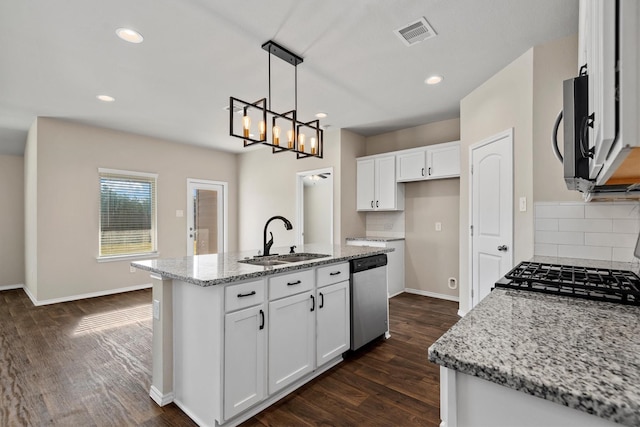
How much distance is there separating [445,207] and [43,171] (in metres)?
5.98

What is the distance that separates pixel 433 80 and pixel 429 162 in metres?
1.46

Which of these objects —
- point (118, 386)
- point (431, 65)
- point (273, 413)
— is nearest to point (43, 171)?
point (118, 386)

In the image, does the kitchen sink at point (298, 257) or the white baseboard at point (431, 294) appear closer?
the kitchen sink at point (298, 257)

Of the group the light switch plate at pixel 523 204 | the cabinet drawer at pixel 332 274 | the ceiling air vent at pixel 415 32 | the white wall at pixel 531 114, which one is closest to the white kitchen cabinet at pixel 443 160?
the white wall at pixel 531 114

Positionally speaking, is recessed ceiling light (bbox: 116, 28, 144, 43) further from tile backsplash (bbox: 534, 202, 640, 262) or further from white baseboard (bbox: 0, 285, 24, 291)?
white baseboard (bbox: 0, 285, 24, 291)

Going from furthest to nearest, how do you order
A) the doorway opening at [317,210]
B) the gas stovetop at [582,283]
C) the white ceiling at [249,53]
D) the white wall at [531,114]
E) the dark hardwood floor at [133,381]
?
the doorway opening at [317,210], the white wall at [531,114], the white ceiling at [249,53], the dark hardwood floor at [133,381], the gas stovetop at [582,283]

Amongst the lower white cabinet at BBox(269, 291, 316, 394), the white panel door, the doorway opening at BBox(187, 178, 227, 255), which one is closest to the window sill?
the doorway opening at BBox(187, 178, 227, 255)

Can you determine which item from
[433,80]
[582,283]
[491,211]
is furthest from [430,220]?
[582,283]

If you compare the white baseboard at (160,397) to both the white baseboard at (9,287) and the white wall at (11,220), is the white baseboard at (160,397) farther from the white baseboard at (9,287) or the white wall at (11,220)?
the white wall at (11,220)

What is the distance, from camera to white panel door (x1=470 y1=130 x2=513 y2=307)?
2.96 metres

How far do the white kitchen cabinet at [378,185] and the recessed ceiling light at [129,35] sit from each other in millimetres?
3598

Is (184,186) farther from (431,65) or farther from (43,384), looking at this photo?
(431,65)

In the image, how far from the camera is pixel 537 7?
7.14 feet

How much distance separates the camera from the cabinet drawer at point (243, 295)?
5.87ft
